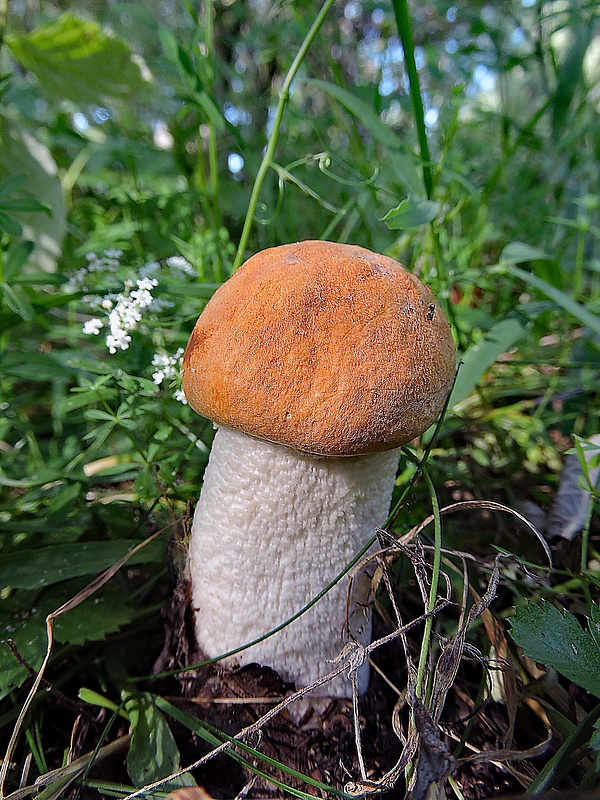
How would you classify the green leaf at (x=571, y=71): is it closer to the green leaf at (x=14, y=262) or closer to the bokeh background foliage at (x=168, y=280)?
the bokeh background foliage at (x=168, y=280)

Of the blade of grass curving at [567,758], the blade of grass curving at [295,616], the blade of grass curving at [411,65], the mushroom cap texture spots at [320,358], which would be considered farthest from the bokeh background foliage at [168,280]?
the blade of grass curving at [567,758]

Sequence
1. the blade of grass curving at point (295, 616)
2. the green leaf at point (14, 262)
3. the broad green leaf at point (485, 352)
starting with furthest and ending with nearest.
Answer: the broad green leaf at point (485, 352) → the green leaf at point (14, 262) → the blade of grass curving at point (295, 616)

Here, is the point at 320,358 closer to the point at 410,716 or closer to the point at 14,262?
the point at 410,716

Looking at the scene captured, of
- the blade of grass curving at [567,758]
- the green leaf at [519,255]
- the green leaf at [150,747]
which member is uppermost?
the green leaf at [519,255]

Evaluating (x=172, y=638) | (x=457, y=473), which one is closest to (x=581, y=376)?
(x=457, y=473)

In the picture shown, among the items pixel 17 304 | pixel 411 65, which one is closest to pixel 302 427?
pixel 17 304

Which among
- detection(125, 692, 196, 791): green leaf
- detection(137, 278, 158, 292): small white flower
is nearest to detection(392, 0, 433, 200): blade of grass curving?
detection(137, 278, 158, 292): small white flower

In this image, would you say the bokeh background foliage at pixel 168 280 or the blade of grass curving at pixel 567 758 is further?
the bokeh background foliage at pixel 168 280
